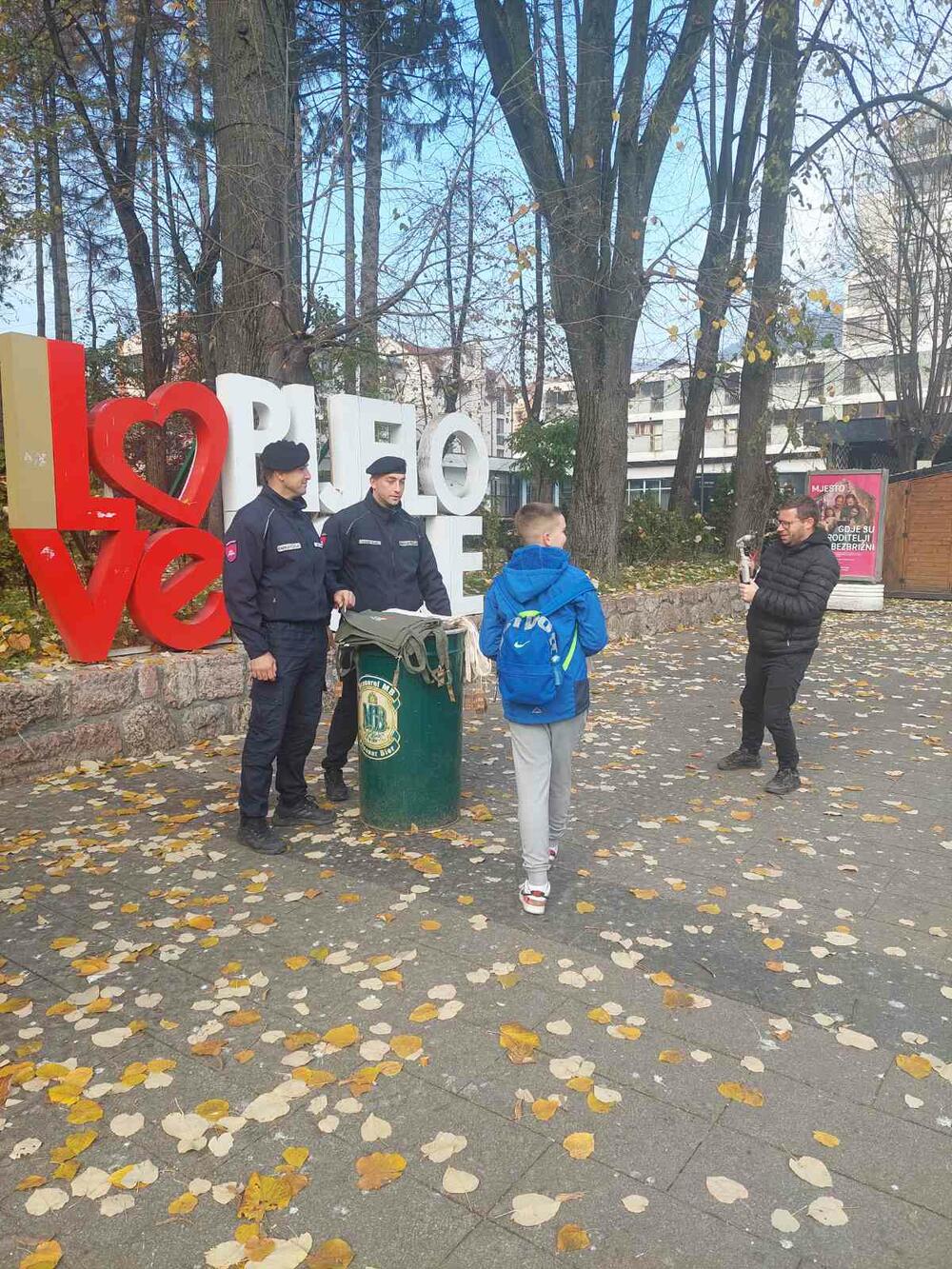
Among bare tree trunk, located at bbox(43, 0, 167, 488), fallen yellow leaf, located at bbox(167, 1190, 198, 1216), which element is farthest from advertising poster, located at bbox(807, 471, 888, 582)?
fallen yellow leaf, located at bbox(167, 1190, 198, 1216)

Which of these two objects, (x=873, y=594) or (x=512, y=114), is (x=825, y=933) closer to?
(x=512, y=114)

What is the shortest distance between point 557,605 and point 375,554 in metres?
1.65

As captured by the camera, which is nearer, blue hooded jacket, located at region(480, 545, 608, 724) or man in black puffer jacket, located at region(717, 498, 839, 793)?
blue hooded jacket, located at region(480, 545, 608, 724)

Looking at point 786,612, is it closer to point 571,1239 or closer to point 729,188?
point 571,1239

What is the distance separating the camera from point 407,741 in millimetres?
4625

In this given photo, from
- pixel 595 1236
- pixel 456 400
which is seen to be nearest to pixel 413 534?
pixel 595 1236

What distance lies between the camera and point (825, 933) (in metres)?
3.67

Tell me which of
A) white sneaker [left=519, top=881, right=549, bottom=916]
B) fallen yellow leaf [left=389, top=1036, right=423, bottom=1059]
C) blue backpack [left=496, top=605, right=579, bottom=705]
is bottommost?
fallen yellow leaf [left=389, top=1036, right=423, bottom=1059]

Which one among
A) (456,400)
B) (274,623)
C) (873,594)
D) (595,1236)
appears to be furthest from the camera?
(456,400)

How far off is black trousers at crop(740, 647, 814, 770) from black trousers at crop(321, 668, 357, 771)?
2406mm

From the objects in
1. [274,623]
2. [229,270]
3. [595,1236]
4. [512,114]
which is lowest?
[595,1236]

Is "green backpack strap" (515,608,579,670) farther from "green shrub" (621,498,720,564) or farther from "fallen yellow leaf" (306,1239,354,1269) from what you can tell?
"green shrub" (621,498,720,564)

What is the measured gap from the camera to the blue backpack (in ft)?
11.9

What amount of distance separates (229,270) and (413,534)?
14.1ft
